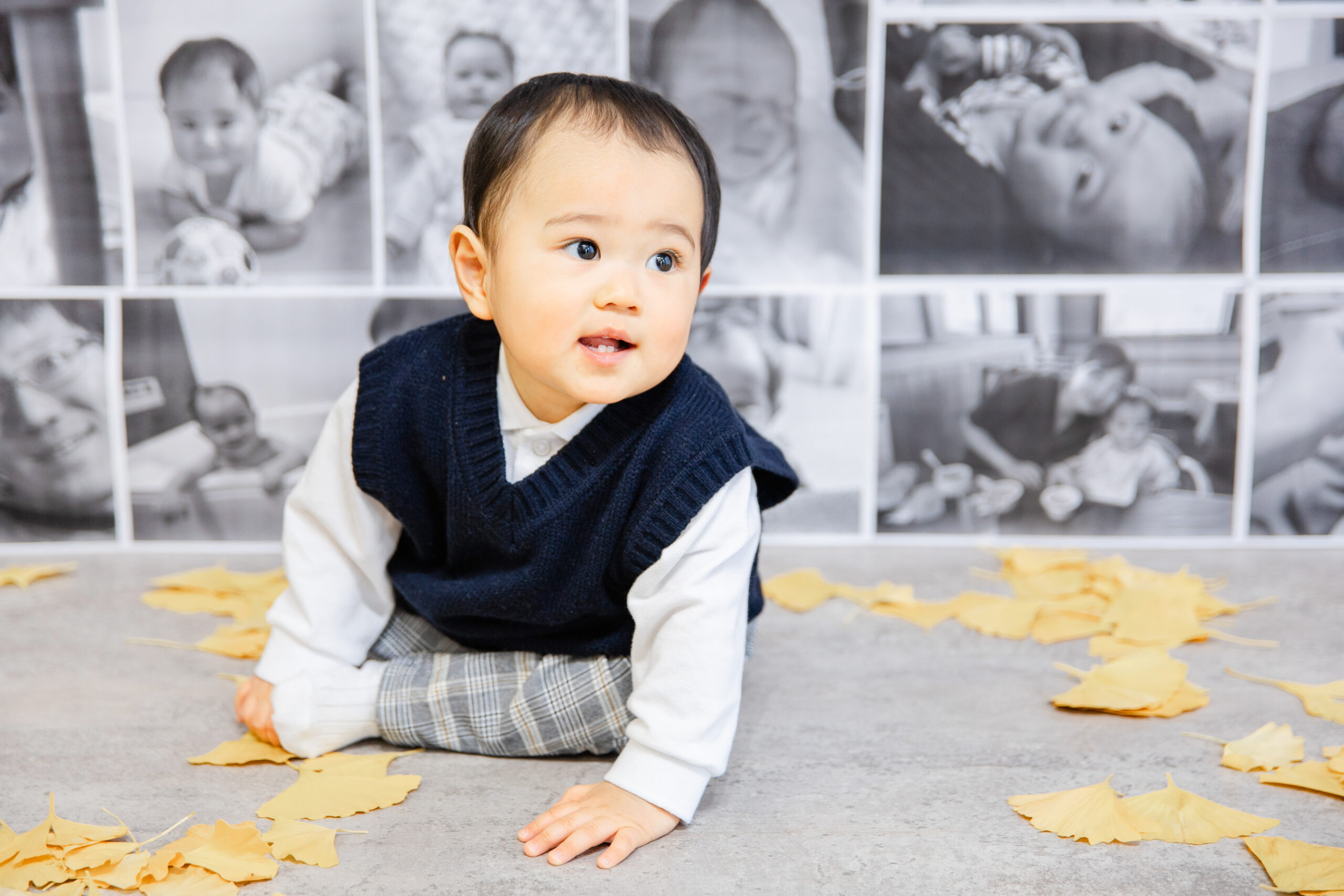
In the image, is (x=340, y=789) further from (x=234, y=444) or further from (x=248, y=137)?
(x=248, y=137)

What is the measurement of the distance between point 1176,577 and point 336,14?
1535 mm

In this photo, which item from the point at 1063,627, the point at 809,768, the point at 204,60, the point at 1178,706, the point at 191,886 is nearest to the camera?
the point at 191,886

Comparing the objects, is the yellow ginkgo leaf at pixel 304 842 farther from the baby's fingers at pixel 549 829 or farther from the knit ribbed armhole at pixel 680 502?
the knit ribbed armhole at pixel 680 502

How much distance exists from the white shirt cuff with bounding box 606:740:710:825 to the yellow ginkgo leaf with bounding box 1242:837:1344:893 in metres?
0.45

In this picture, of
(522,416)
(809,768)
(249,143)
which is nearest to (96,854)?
(522,416)

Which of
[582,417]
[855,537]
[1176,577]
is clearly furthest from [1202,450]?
A: [582,417]

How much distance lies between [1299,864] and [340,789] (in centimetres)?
81

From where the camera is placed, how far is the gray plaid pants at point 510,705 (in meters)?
1.06

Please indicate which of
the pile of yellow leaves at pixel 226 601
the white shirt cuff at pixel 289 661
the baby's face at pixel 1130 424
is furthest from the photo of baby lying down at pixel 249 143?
the baby's face at pixel 1130 424

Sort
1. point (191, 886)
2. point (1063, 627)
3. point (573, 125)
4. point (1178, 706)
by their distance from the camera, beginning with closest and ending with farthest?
point (191, 886)
point (573, 125)
point (1178, 706)
point (1063, 627)

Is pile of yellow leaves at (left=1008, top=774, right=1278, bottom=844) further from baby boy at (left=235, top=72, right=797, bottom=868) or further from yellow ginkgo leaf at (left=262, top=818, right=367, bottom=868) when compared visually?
yellow ginkgo leaf at (left=262, top=818, right=367, bottom=868)

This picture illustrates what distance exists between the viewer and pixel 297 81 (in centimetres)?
168

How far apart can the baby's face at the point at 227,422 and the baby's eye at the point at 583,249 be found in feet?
3.38

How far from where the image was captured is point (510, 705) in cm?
107
